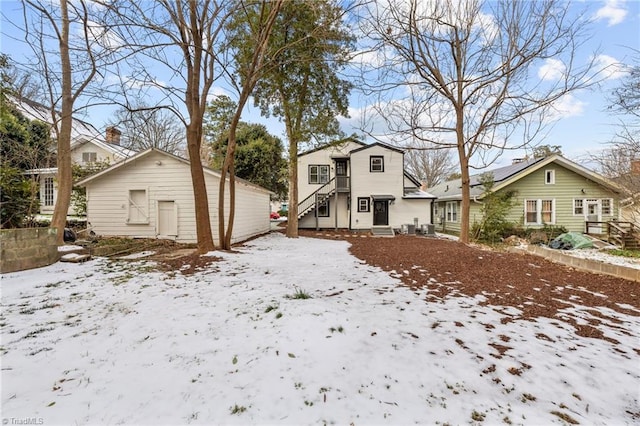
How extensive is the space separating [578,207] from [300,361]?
2091 cm

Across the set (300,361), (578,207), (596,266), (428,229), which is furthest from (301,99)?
(578,207)

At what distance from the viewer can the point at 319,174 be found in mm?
20891

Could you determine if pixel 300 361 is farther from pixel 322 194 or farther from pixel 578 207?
pixel 578 207

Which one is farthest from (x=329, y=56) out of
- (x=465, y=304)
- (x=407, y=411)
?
(x=407, y=411)

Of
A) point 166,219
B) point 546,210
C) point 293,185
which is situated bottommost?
point 166,219

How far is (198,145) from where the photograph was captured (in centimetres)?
858

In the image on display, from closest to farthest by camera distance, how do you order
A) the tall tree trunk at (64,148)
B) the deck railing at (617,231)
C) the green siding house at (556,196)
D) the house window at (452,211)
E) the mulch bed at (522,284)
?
1. the mulch bed at (522,284)
2. the tall tree trunk at (64,148)
3. the deck railing at (617,231)
4. the green siding house at (556,196)
5. the house window at (452,211)

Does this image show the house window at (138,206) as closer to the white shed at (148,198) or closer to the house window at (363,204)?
the white shed at (148,198)

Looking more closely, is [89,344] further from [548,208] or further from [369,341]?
[548,208]

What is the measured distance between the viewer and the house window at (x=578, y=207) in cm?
1656

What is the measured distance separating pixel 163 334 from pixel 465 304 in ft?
14.1

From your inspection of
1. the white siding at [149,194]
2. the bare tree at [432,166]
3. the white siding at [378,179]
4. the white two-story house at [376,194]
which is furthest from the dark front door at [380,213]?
the bare tree at [432,166]

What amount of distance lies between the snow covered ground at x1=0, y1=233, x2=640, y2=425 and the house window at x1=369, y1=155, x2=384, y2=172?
50.4ft

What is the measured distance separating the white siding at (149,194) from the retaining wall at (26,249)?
471cm
